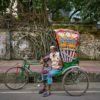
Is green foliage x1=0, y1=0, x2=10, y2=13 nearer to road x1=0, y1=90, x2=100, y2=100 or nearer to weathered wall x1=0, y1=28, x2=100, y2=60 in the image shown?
weathered wall x1=0, y1=28, x2=100, y2=60

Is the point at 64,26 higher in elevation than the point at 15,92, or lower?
higher

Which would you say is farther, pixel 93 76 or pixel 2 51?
pixel 2 51

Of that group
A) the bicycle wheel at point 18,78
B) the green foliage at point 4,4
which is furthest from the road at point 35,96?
the green foliage at point 4,4

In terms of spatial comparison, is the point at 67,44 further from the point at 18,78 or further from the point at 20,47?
the point at 20,47

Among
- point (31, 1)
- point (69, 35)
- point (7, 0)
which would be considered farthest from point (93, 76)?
point (7, 0)

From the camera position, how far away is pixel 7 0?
58.3 ft

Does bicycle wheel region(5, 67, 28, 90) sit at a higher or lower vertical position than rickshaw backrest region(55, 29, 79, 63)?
lower

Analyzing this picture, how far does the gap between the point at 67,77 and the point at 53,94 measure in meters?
0.60

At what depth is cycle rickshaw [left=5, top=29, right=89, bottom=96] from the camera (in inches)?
354

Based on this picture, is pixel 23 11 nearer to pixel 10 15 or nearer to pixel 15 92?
pixel 10 15

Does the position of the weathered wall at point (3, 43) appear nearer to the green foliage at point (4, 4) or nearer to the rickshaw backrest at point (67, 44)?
the green foliage at point (4, 4)

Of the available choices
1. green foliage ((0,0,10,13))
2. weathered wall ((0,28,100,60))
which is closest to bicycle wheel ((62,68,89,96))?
weathered wall ((0,28,100,60))

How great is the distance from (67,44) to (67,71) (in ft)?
3.04

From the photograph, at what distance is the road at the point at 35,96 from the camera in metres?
8.48
